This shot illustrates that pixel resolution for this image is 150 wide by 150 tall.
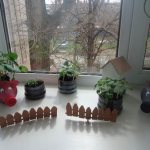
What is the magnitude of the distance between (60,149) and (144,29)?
617mm

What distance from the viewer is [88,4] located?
89 centimetres

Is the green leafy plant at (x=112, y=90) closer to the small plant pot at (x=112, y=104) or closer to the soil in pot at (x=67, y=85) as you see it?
the small plant pot at (x=112, y=104)

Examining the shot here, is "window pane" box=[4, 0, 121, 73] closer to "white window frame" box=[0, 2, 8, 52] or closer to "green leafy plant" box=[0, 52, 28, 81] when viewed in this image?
"white window frame" box=[0, 2, 8, 52]

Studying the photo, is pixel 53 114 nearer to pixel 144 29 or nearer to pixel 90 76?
→ pixel 90 76

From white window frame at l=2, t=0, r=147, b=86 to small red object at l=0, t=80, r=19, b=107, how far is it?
0.19 metres

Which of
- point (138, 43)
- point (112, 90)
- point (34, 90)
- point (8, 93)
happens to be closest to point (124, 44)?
point (138, 43)

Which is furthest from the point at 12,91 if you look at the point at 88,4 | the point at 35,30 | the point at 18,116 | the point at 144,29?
the point at 144,29

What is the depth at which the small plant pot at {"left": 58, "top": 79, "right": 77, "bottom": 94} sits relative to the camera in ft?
3.05

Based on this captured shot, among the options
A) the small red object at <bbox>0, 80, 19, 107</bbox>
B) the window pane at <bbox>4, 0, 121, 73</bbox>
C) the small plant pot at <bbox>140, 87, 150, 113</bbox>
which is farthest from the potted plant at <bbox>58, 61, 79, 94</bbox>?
the small plant pot at <bbox>140, 87, 150, 113</bbox>

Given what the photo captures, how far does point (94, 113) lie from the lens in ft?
2.49

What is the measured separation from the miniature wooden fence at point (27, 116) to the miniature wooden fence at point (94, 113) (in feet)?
0.24

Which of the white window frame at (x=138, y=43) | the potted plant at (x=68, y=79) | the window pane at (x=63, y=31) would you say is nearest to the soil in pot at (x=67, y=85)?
the potted plant at (x=68, y=79)

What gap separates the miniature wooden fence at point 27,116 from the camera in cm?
74

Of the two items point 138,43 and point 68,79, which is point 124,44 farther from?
point 68,79
